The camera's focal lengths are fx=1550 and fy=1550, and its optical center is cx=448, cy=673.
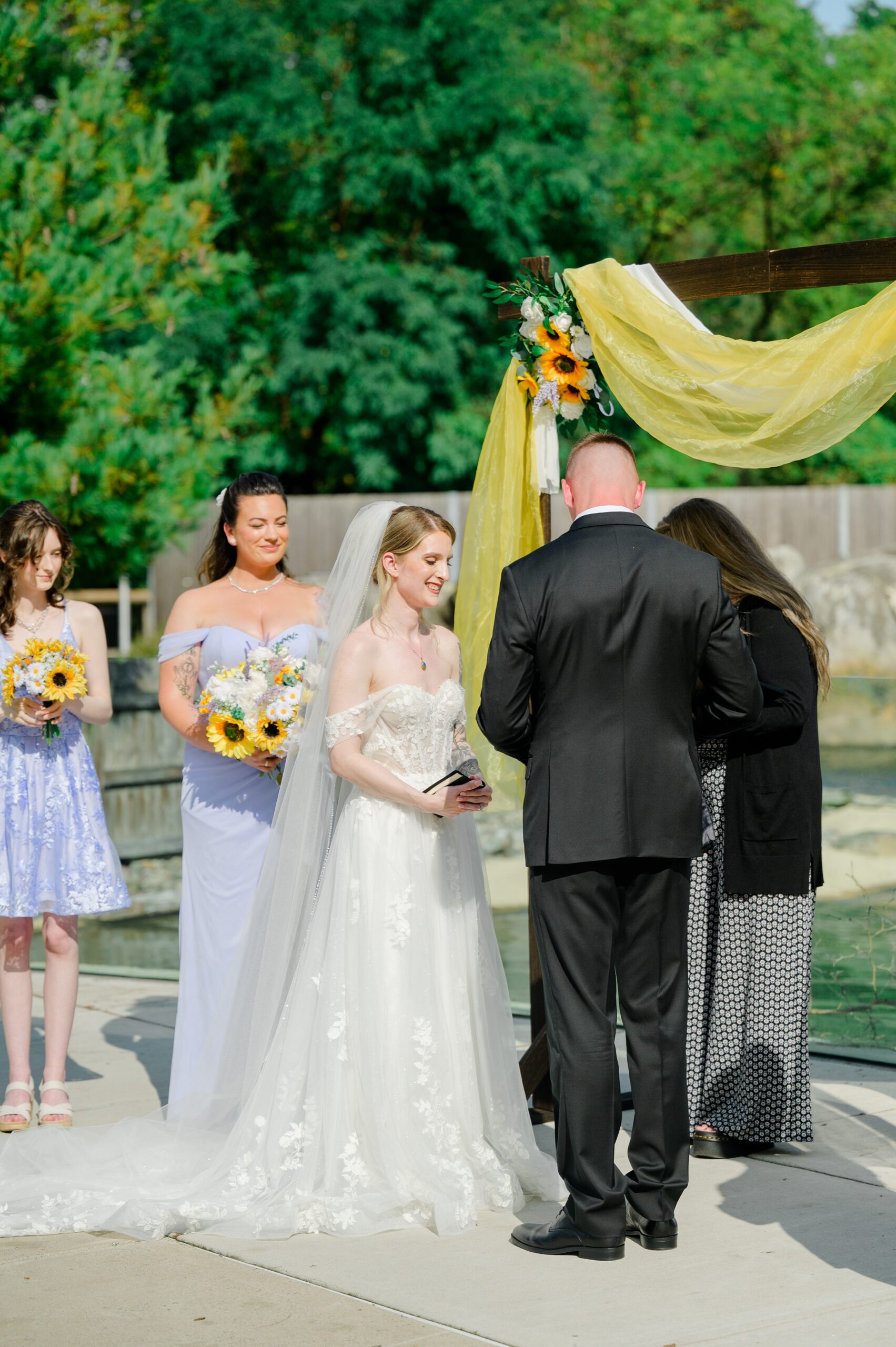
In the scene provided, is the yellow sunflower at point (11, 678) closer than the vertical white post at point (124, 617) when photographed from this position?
Yes

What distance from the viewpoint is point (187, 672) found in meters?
5.45

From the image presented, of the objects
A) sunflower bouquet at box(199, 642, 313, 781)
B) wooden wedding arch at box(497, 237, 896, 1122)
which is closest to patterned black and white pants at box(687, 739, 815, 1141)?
wooden wedding arch at box(497, 237, 896, 1122)

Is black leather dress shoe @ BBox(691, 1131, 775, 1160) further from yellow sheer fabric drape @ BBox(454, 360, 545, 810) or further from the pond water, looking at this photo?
the pond water

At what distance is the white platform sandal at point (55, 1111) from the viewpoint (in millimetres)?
5383

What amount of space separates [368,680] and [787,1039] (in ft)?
5.76

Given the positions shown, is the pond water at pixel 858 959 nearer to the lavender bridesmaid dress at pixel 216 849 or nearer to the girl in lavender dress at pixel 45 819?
the lavender bridesmaid dress at pixel 216 849

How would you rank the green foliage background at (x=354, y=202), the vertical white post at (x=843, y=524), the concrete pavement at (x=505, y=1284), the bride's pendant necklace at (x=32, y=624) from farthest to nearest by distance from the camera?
1. the vertical white post at (x=843, y=524)
2. the green foliage background at (x=354, y=202)
3. the bride's pendant necklace at (x=32, y=624)
4. the concrete pavement at (x=505, y=1284)

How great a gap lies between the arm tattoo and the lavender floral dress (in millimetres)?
501

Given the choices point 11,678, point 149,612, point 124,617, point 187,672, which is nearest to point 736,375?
point 187,672

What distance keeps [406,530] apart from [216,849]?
1.46m

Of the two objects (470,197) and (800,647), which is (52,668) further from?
(470,197)

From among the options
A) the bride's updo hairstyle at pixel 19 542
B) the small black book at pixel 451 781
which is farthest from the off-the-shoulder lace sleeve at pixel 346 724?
the bride's updo hairstyle at pixel 19 542

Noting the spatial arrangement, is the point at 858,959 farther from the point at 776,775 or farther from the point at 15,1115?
the point at 15,1115

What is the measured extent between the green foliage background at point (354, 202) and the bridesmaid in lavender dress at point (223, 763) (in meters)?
7.23
